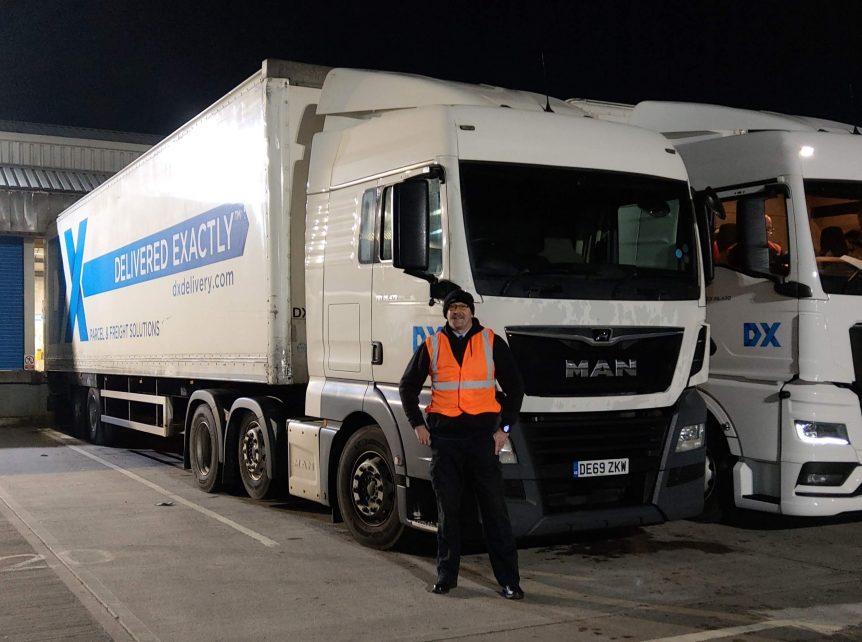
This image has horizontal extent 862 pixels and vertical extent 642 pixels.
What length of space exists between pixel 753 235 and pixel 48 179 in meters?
18.9

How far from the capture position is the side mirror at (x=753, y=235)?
7445 mm

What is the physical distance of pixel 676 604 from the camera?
19.1ft

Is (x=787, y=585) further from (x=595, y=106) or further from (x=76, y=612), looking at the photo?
(x=595, y=106)

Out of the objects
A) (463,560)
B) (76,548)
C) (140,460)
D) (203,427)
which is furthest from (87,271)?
(463,560)

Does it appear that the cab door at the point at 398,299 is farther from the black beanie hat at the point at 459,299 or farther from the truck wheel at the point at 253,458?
the truck wheel at the point at 253,458

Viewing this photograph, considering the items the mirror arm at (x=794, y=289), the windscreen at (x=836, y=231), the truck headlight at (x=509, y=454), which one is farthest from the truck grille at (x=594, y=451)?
the windscreen at (x=836, y=231)

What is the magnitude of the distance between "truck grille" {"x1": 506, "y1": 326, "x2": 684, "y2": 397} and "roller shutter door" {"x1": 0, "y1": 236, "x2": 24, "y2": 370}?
58.6ft

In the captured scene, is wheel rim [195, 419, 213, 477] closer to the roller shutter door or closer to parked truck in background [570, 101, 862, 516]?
parked truck in background [570, 101, 862, 516]

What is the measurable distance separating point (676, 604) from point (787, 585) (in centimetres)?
93

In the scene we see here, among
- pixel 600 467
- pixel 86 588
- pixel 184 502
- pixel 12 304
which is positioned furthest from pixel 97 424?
pixel 600 467

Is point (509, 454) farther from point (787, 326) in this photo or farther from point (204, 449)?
point (204, 449)

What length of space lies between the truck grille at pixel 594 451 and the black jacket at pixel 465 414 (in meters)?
0.42

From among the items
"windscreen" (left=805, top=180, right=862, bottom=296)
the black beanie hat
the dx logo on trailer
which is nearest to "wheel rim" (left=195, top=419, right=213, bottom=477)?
the black beanie hat

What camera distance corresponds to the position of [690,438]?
23.0 feet
